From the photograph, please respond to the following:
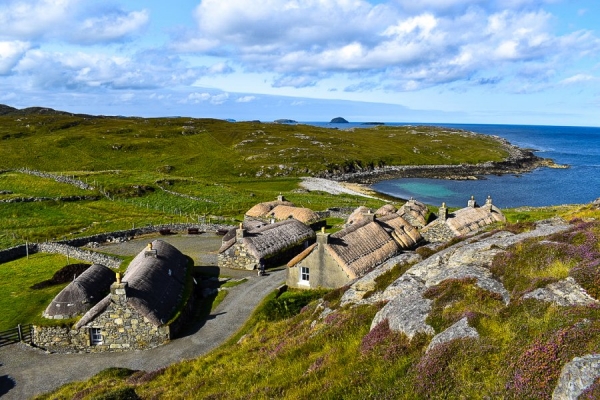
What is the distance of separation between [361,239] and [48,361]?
26141 millimetres

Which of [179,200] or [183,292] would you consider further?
[179,200]

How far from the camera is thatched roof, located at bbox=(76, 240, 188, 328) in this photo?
29906 mm

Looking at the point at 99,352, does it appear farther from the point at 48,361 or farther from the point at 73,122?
the point at 73,122

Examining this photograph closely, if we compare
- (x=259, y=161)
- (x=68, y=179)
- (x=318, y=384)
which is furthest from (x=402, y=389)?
(x=259, y=161)

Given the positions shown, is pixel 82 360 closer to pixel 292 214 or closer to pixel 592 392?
pixel 592 392

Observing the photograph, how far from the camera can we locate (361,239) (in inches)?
1549

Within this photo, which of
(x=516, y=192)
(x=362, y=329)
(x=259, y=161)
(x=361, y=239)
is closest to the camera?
(x=362, y=329)

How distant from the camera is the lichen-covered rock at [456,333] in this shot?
11.8 m

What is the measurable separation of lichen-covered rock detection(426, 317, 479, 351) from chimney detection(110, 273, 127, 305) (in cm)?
2360

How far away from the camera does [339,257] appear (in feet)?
116

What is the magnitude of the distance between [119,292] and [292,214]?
116 feet

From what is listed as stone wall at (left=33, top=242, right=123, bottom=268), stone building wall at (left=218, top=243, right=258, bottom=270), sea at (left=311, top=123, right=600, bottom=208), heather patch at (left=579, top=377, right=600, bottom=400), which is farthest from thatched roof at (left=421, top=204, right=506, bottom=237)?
sea at (left=311, top=123, right=600, bottom=208)

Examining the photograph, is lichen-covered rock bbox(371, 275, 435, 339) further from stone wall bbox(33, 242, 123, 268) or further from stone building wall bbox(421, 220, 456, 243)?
stone wall bbox(33, 242, 123, 268)

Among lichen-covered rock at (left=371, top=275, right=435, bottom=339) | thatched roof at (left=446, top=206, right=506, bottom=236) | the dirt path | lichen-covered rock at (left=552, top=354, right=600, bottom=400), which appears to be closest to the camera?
lichen-covered rock at (left=552, top=354, right=600, bottom=400)
